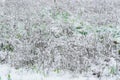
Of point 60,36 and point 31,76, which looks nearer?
point 31,76

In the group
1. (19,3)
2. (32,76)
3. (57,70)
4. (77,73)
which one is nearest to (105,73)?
(77,73)

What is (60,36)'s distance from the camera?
8.91 metres

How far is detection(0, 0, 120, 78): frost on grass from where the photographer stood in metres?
7.17

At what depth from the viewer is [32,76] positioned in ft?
21.3

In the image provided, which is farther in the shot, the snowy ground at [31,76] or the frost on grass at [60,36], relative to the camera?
the frost on grass at [60,36]

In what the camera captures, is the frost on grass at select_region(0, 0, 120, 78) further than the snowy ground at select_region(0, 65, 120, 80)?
Yes

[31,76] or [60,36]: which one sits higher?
[60,36]

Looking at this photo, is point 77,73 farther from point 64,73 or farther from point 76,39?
point 76,39

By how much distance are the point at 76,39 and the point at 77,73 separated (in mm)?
1871

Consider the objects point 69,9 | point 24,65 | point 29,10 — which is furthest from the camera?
point 69,9

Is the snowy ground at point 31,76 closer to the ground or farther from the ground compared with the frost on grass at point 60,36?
closer to the ground

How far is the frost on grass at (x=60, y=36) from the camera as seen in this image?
717 centimetres

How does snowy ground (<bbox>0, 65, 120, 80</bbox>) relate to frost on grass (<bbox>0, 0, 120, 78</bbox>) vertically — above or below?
below

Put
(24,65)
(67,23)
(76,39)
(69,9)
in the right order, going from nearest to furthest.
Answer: (24,65) < (76,39) < (67,23) < (69,9)
